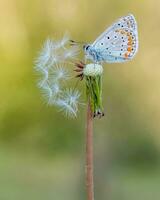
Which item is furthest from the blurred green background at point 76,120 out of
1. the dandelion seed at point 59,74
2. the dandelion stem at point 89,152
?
the dandelion stem at point 89,152

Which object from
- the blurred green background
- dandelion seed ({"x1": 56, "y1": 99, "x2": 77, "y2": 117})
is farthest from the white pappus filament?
the blurred green background

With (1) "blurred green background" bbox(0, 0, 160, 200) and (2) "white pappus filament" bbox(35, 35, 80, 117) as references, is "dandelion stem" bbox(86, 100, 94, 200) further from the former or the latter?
(1) "blurred green background" bbox(0, 0, 160, 200)

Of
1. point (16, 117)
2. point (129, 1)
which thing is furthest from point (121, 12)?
point (16, 117)

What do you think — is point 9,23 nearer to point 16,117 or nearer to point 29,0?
point 29,0

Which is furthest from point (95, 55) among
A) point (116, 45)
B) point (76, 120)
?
point (76, 120)

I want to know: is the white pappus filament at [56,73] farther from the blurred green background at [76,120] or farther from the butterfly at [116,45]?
the blurred green background at [76,120]

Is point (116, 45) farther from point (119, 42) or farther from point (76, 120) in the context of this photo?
point (76, 120)
